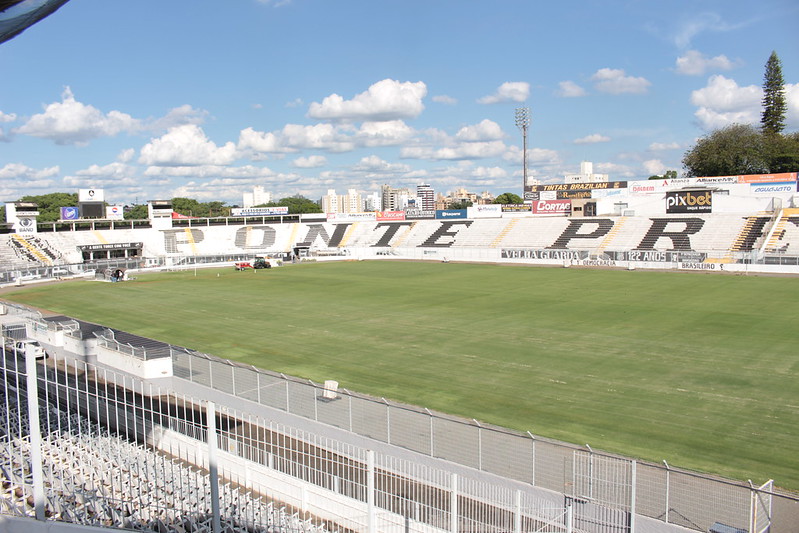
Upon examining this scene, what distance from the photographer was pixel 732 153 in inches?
4099

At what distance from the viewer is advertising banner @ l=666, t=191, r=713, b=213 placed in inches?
2896

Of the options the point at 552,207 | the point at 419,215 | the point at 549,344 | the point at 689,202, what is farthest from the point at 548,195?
the point at 549,344

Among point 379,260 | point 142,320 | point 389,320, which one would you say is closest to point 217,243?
point 379,260

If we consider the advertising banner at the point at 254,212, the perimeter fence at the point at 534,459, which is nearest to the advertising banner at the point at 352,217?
the advertising banner at the point at 254,212

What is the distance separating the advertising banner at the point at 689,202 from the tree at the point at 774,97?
150ft

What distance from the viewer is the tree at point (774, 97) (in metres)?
106

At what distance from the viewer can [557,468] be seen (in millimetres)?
13992

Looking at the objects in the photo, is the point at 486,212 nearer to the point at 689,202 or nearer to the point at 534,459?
the point at 689,202

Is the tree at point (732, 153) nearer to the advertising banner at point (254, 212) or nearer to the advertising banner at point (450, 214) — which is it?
the advertising banner at point (450, 214)

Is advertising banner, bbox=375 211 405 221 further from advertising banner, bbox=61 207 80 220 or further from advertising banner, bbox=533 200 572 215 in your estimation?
advertising banner, bbox=61 207 80 220

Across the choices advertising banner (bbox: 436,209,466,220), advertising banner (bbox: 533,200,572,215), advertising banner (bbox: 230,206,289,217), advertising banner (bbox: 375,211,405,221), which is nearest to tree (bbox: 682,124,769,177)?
advertising banner (bbox: 533,200,572,215)

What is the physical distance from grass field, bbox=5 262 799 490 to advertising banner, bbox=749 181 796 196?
27.4 m

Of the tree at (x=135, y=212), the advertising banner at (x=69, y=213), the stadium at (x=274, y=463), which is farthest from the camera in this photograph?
the tree at (x=135, y=212)

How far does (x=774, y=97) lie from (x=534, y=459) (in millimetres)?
118034
